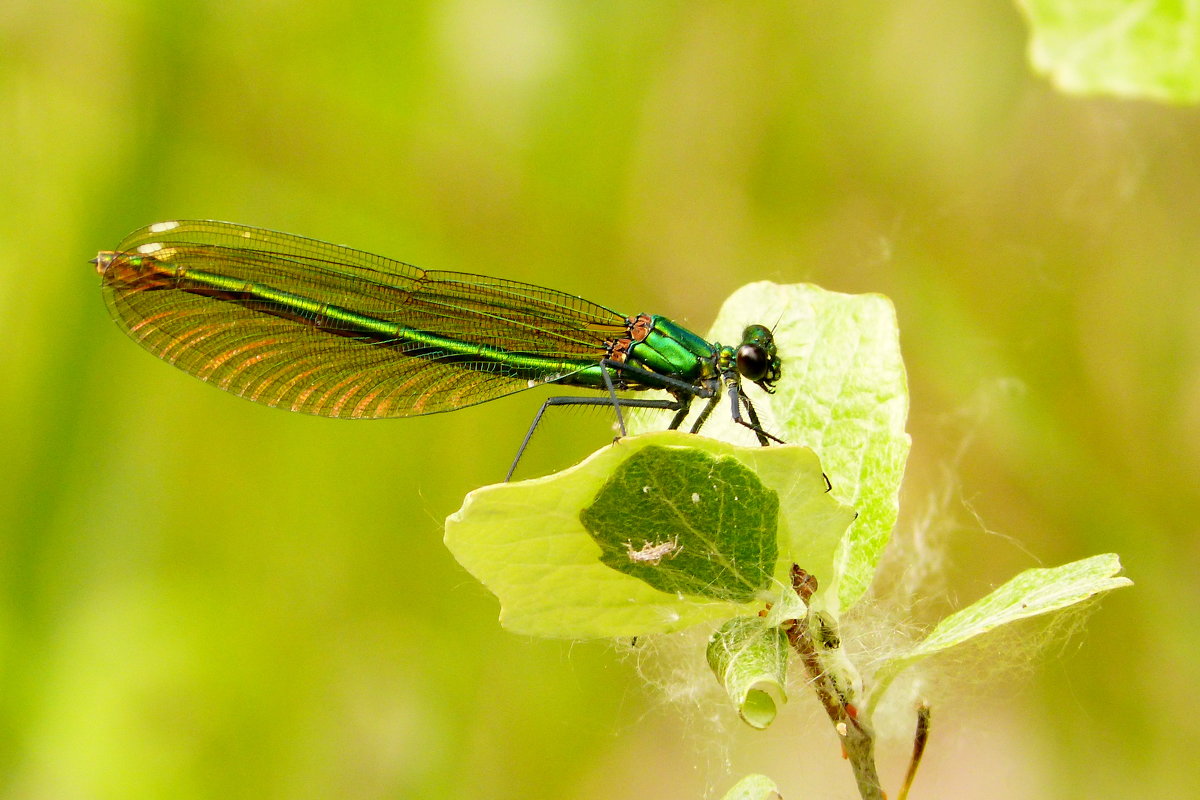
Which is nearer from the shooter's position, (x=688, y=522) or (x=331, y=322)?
(x=688, y=522)

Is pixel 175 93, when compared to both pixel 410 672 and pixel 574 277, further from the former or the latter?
pixel 410 672

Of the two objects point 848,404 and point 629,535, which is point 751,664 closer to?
point 629,535

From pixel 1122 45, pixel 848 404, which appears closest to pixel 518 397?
pixel 848 404

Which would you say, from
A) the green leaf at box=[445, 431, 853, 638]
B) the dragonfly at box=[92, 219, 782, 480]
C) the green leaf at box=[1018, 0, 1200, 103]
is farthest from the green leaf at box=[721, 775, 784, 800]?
the dragonfly at box=[92, 219, 782, 480]

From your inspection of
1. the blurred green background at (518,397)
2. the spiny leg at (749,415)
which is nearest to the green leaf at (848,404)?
the spiny leg at (749,415)

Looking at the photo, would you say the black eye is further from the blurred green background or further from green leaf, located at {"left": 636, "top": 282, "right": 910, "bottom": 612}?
the blurred green background

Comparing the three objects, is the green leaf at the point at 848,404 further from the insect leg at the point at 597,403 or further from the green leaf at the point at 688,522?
the insect leg at the point at 597,403
